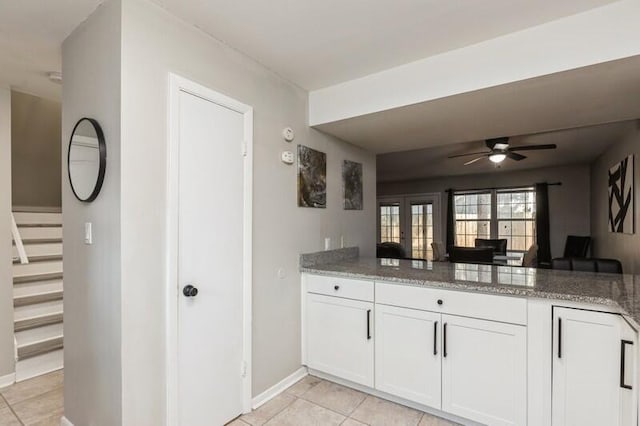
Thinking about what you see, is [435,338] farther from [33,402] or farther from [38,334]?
[38,334]

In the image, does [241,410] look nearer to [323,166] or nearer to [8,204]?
[323,166]

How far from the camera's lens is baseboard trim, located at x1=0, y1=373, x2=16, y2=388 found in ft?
8.17

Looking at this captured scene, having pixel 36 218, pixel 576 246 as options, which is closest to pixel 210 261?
pixel 36 218

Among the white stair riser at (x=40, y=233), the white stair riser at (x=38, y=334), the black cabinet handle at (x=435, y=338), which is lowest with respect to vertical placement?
the white stair riser at (x=38, y=334)

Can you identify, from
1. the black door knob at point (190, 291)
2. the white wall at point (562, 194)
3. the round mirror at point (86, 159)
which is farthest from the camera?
the white wall at point (562, 194)

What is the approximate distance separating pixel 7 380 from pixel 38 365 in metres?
0.21

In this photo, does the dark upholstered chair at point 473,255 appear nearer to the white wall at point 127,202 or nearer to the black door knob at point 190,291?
the white wall at point 127,202

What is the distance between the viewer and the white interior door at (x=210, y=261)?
180cm

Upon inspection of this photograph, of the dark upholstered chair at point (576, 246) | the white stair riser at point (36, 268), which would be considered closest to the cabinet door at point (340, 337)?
the white stair riser at point (36, 268)

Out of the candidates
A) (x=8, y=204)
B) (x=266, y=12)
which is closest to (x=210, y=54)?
(x=266, y=12)

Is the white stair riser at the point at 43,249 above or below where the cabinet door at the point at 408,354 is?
above

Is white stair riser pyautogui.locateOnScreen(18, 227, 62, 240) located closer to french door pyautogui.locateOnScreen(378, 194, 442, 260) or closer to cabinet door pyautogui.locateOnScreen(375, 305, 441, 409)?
cabinet door pyautogui.locateOnScreen(375, 305, 441, 409)

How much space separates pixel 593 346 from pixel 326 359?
5.45 ft

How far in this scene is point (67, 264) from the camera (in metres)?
1.92
